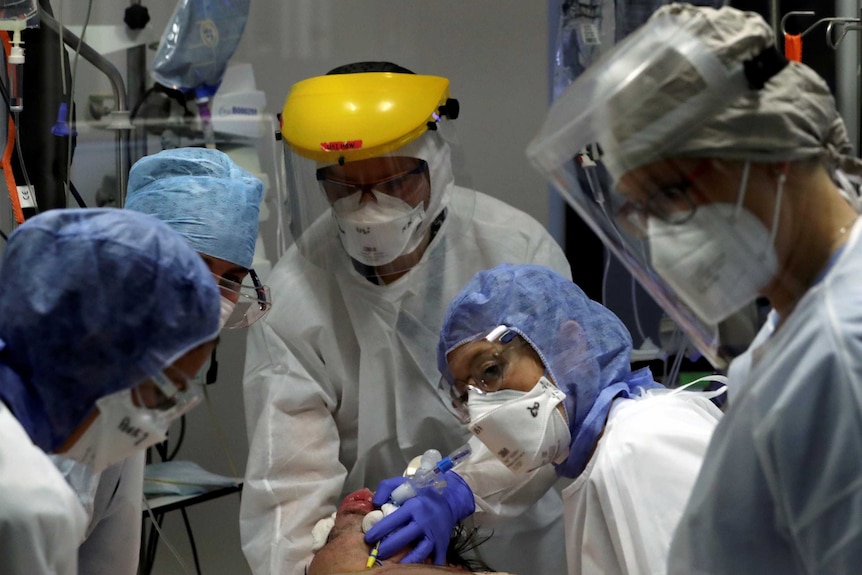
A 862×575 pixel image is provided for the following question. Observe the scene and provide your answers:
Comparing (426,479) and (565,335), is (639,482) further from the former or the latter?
(426,479)

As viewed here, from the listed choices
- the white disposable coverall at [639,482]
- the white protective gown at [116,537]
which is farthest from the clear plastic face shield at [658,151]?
the white protective gown at [116,537]

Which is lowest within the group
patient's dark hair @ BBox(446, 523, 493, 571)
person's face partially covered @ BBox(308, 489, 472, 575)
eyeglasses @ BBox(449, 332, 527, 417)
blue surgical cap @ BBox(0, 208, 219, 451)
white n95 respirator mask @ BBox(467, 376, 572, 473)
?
patient's dark hair @ BBox(446, 523, 493, 571)

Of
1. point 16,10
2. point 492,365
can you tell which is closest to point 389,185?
point 492,365

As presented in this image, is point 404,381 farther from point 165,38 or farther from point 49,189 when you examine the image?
point 165,38

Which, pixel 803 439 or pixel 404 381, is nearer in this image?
pixel 803 439

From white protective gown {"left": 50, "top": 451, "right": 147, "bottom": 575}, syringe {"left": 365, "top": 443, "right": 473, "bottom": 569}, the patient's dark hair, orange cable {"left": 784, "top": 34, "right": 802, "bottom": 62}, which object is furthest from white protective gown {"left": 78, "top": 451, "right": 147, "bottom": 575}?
orange cable {"left": 784, "top": 34, "right": 802, "bottom": 62}

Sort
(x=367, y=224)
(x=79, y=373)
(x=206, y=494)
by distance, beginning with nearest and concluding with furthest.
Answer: (x=79, y=373) < (x=367, y=224) < (x=206, y=494)

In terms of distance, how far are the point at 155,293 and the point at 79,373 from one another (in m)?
0.12

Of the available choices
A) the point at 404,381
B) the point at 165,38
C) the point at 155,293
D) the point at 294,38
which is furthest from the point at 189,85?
the point at 155,293

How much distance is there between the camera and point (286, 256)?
96.7 inches

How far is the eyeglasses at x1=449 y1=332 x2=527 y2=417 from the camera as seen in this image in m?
1.78

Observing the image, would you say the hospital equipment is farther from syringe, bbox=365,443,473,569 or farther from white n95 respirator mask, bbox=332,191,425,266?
syringe, bbox=365,443,473,569

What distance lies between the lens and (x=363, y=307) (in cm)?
234

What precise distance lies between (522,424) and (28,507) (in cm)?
84
